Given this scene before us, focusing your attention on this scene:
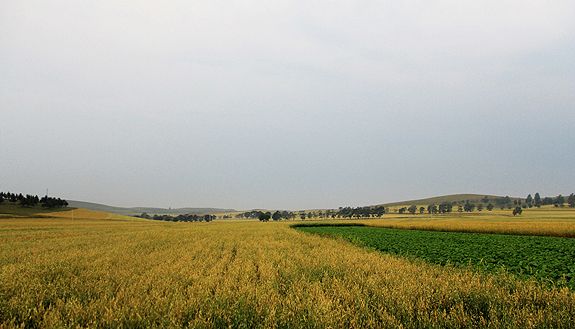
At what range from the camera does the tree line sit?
386 feet

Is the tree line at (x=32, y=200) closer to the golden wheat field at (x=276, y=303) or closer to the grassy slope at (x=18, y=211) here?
the grassy slope at (x=18, y=211)

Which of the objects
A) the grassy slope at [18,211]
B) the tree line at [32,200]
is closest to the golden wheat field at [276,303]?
the grassy slope at [18,211]

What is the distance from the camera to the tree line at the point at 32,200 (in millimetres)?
117756

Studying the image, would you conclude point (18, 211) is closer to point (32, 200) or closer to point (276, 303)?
point (32, 200)

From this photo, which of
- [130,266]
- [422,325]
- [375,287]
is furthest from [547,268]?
[130,266]

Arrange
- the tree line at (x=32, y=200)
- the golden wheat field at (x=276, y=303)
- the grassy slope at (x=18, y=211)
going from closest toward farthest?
the golden wheat field at (x=276, y=303), the grassy slope at (x=18, y=211), the tree line at (x=32, y=200)

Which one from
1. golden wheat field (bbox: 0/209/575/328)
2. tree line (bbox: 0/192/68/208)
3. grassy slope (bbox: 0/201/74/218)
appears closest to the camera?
golden wheat field (bbox: 0/209/575/328)

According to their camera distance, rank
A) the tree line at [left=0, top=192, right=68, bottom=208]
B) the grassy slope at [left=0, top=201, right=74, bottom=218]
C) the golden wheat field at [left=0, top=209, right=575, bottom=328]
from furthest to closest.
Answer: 1. the tree line at [left=0, top=192, right=68, bottom=208]
2. the grassy slope at [left=0, top=201, right=74, bottom=218]
3. the golden wheat field at [left=0, top=209, right=575, bottom=328]

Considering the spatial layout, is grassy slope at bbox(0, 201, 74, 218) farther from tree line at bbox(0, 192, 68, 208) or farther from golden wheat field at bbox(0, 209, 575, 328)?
golden wheat field at bbox(0, 209, 575, 328)

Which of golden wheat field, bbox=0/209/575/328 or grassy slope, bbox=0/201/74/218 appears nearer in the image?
golden wheat field, bbox=0/209/575/328

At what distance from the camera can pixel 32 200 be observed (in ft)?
397

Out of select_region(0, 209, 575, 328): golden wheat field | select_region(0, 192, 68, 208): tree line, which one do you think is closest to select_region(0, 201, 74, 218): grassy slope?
select_region(0, 192, 68, 208): tree line

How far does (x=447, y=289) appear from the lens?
279 inches

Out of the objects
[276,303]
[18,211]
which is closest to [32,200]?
[18,211]
